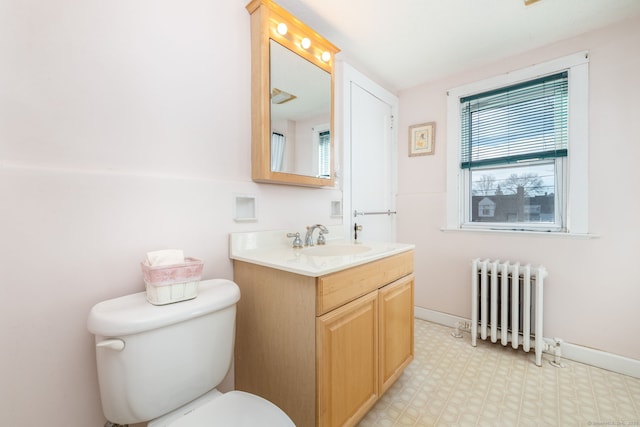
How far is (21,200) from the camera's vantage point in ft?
2.69

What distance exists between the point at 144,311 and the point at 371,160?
1.98 metres

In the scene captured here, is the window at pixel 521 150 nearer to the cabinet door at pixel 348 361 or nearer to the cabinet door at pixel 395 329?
the cabinet door at pixel 395 329

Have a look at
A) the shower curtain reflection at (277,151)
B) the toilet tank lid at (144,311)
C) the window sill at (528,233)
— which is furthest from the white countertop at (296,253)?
the window sill at (528,233)

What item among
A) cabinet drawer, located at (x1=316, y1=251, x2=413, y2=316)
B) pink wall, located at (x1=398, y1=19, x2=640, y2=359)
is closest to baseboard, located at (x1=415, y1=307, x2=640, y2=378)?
pink wall, located at (x1=398, y1=19, x2=640, y2=359)

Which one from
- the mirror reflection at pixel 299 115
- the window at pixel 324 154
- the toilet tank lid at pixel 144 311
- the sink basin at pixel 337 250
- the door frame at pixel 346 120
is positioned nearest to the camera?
the toilet tank lid at pixel 144 311

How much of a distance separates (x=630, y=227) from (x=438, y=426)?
1.72 m

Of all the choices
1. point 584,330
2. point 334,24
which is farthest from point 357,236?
point 584,330

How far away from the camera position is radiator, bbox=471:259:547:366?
183cm

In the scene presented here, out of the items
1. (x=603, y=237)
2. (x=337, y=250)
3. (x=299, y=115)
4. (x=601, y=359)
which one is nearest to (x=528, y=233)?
(x=603, y=237)

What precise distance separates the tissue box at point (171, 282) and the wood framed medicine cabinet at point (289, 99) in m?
0.63

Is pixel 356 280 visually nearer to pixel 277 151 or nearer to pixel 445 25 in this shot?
pixel 277 151

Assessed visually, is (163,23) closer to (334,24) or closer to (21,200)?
(21,200)

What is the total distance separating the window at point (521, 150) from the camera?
1816 mm

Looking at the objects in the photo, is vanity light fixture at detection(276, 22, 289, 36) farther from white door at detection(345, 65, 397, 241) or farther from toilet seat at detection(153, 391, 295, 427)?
toilet seat at detection(153, 391, 295, 427)
